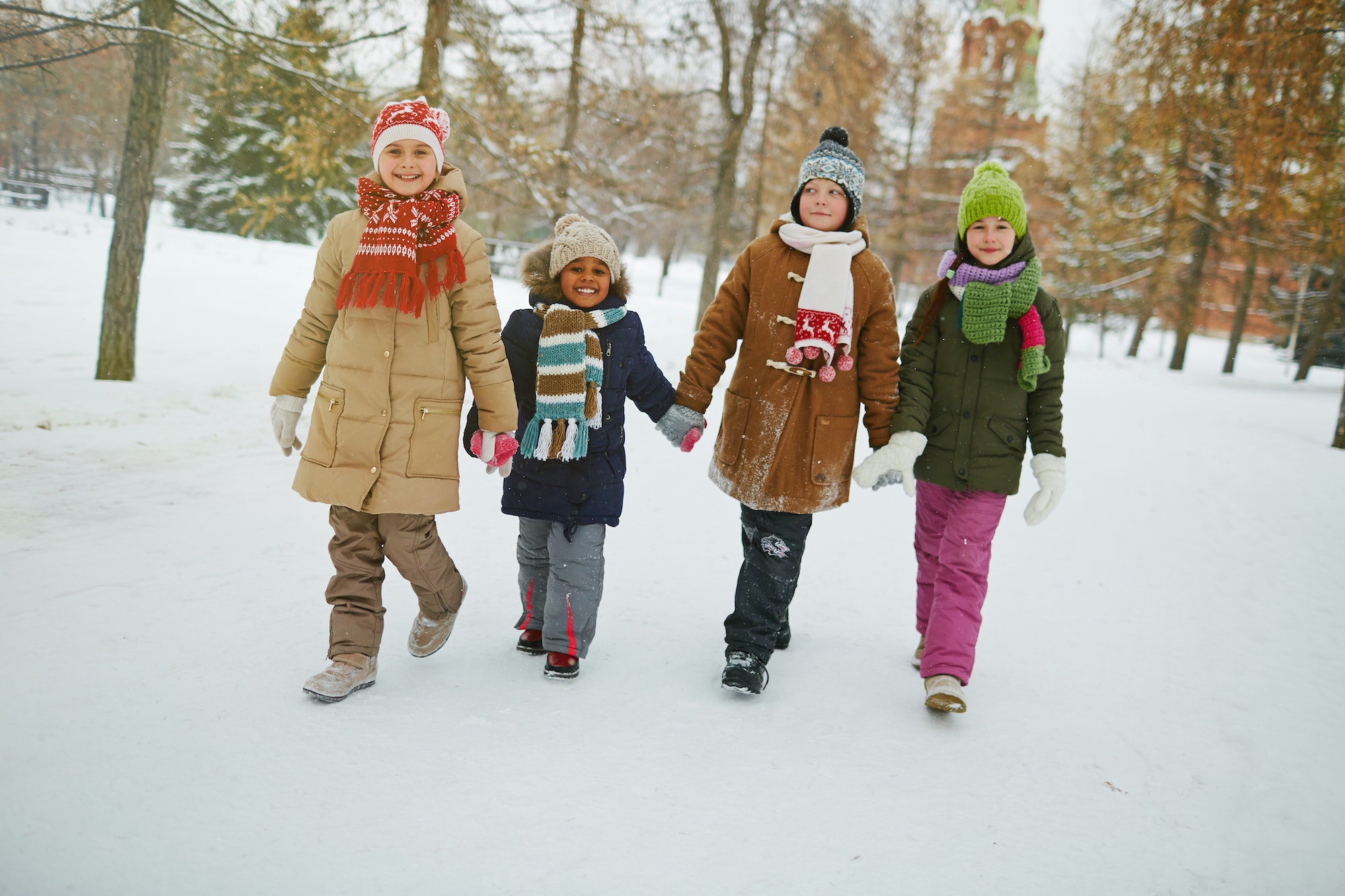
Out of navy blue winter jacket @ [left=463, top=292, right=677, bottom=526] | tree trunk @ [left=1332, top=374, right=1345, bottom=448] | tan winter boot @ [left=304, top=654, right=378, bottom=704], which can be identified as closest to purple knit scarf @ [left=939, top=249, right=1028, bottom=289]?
navy blue winter jacket @ [left=463, top=292, right=677, bottom=526]

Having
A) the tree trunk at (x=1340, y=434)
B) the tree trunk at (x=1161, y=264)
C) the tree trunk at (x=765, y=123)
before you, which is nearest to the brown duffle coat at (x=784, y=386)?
the tree trunk at (x=765, y=123)

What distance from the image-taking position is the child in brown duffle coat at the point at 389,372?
2.82m

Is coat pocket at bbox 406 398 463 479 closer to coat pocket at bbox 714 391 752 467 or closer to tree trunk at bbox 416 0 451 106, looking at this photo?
coat pocket at bbox 714 391 752 467

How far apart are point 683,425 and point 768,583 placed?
0.71m

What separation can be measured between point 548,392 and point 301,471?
898 mm

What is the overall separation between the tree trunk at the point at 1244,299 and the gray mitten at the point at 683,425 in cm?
2166

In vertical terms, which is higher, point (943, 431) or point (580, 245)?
point (580, 245)

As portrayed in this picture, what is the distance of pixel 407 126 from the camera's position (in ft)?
9.45

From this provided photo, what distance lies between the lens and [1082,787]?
9.23 feet

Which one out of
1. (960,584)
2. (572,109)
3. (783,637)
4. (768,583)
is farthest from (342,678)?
(572,109)

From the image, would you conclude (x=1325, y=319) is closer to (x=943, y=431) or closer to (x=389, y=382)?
(x=943, y=431)

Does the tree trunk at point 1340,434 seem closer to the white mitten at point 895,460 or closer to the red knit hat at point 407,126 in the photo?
the white mitten at point 895,460

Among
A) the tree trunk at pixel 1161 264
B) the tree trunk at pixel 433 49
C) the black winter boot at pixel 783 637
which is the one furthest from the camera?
the tree trunk at pixel 1161 264

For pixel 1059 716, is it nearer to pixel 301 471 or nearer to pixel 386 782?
pixel 386 782
